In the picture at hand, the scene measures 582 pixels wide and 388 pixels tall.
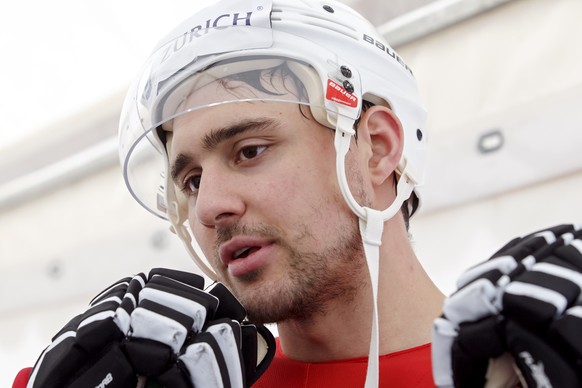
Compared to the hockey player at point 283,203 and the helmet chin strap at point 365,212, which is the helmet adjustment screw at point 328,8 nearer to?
the hockey player at point 283,203

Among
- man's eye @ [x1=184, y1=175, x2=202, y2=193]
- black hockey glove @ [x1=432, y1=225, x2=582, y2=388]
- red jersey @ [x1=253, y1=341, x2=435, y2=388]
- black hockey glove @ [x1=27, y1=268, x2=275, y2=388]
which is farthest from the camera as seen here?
man's eye @ [x1=184, y1=175, x2=202, y2=193]

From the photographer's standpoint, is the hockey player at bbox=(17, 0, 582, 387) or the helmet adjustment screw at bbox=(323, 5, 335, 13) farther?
the helmet adjustment screw at bbox=(323, 5, 335, 13)

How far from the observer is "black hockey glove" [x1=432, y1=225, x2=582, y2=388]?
63 centimetres

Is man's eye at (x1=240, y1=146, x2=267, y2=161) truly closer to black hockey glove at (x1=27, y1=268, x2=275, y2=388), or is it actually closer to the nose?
the nose

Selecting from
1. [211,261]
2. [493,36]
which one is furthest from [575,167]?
[211,261]

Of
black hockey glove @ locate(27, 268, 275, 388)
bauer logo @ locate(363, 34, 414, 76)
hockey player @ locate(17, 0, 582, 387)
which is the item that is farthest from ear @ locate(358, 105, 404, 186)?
black hockey glove @ locate(27, 268, 275, 388)

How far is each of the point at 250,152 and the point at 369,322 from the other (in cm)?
32

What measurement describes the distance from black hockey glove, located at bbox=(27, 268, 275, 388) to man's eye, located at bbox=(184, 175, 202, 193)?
24 centimetres

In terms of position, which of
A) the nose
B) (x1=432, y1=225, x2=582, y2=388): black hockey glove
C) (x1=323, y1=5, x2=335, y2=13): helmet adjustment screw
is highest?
(x1=323, y1=5, x2=335, y2=13): helmet adjustment screw

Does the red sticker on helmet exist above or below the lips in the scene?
above

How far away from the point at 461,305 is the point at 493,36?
0.87m

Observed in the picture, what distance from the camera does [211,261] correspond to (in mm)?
1115

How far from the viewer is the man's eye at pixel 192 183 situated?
3.73 ft

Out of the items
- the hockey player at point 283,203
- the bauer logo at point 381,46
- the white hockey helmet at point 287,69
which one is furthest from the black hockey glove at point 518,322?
the bauer logo at point 381,46
